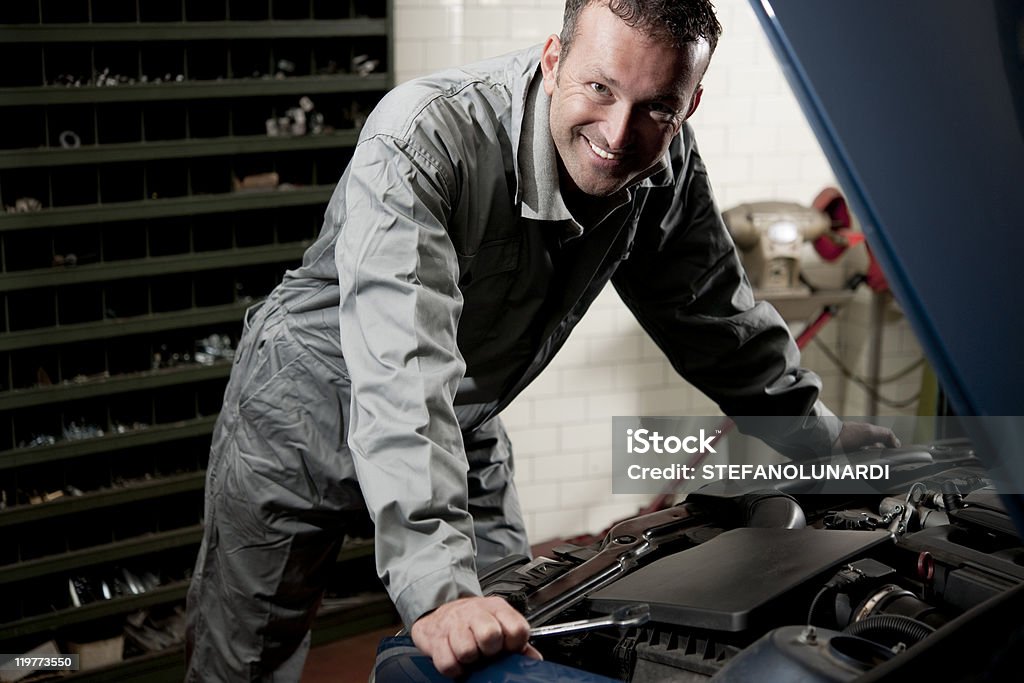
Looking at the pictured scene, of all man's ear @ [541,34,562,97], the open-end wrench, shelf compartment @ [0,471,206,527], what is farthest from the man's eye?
shelf compartment @ [0,471,206,527]

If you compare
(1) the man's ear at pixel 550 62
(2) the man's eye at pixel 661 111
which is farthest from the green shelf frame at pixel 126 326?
(2) the man's eye at pixel 661 111

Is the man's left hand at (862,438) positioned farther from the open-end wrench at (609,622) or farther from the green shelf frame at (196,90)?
the green shelf frame at (196,90)

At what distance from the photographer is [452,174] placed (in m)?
1.84

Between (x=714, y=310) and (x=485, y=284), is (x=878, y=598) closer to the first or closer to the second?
(x=485, y=284)

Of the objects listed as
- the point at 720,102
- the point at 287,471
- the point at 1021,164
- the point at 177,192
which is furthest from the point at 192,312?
the point at 1021,164

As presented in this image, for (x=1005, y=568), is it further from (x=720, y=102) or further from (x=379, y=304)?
(x=720, y=102)

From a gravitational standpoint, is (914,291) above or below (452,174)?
below

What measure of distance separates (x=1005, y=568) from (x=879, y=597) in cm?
18

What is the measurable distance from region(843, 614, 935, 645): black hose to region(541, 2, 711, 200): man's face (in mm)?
A: 842

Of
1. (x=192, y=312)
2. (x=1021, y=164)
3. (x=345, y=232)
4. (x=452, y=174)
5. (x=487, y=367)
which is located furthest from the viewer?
(x=192, y=312)

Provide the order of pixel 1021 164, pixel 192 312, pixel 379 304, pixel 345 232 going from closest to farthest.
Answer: pixel 1021 164 → pixel 379 304 → pixel 345 232 → pixel 192 312

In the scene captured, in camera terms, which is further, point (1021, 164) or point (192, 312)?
point (192, 312)

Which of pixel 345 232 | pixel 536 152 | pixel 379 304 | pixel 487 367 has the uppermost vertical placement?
pixel 536 152

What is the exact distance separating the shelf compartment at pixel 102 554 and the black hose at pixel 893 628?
2.58 meters
